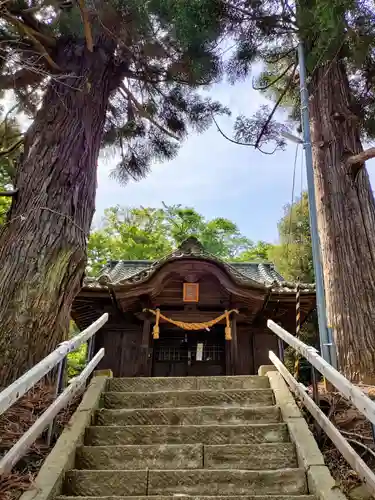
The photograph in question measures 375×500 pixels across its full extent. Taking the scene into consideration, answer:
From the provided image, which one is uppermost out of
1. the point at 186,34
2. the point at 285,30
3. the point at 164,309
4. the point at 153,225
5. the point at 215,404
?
the point at 153,225

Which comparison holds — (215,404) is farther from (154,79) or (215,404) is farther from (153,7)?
(154,79)

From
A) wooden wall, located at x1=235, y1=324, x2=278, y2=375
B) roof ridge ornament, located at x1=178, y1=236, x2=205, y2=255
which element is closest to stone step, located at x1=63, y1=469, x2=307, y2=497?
roof ridge ornament, located at x1=178, y1=236, x2=205, y2=255

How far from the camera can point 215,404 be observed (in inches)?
150

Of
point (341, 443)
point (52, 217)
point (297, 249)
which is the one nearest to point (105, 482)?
point (341, 443)

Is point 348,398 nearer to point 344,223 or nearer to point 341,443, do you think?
point 341,443

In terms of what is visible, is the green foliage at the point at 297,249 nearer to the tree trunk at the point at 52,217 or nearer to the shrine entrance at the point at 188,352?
the shrine entrance at the point at 188,352

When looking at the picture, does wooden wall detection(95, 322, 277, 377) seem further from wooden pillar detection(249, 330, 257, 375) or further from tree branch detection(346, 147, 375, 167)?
tree branch detection(346, 147, 375, 167)

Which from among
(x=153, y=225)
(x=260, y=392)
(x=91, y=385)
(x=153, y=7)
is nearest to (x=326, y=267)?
(x=260, y=392)

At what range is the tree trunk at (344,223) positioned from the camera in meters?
4.52

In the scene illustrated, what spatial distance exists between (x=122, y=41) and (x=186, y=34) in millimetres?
951

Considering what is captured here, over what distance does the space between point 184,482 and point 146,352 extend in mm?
5220

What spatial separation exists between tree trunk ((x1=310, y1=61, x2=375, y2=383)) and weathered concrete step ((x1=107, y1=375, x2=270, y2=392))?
1.02 meters

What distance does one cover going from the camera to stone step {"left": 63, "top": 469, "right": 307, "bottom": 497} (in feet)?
8.59

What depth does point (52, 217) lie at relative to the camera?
4270 millimetres
